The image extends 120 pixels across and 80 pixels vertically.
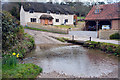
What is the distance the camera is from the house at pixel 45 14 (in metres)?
38.5

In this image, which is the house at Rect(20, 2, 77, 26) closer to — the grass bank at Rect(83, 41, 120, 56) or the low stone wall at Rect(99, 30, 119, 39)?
the low stone wall at Rect(99, 30, 119, 39)

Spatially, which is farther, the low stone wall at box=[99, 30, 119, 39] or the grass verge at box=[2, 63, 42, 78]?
the low stone wall at box=[99, 30, 119, 39]

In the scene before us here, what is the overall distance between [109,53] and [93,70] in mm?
6708

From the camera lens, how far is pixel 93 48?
18.9 m

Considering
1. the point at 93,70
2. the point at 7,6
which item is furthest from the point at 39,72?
the point at 7,6

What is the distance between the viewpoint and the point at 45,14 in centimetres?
4219

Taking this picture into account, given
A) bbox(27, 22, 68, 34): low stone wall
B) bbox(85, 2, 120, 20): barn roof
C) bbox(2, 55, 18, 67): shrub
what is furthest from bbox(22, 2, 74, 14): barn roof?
bbox(2, 55, 18, 67): shrub

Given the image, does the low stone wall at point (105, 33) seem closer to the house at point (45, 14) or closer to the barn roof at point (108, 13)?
the barn roof at point (108, 13)

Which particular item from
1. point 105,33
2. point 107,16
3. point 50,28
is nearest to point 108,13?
point 107,16

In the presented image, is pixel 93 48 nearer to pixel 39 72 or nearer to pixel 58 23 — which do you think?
pixel 39 72

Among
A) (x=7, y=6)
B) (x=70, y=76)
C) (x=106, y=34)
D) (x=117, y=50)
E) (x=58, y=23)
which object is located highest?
(x=7, y=6)

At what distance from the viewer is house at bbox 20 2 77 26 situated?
38531 millimetres

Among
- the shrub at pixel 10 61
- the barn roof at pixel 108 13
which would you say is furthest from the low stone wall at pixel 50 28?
the shrub at pixel 10 61

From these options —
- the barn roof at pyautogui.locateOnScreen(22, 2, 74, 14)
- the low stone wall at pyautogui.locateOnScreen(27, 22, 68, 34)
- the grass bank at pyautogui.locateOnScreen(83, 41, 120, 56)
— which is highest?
the barn roof at pyautogui.locateOnScreen(22, 2, 74, 14)
